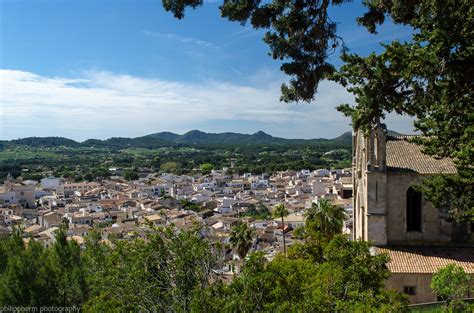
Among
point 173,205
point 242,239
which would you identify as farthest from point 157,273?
point 173,205

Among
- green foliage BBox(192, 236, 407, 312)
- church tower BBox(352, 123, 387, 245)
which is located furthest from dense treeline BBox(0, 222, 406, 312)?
church tower BBox(352, 123, 387, 245)

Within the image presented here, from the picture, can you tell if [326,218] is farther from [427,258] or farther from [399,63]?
[399,63]

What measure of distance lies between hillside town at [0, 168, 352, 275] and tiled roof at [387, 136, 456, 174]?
27583 mm

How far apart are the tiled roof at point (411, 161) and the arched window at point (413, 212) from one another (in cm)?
132

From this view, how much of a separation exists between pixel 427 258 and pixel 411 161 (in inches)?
177

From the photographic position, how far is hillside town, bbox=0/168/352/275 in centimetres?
6216

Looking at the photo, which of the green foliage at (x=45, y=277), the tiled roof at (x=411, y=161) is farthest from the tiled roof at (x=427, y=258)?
the green foliage at (x=45, y=277)

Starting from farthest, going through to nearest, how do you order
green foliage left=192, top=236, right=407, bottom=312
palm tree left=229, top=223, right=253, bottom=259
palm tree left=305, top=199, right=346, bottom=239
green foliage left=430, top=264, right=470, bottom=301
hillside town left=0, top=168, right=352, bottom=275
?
hillside town left=0, top=168, right=352, bottom=275
palm tree left=229, top=223, right=253, bottom=259
palm tree left=305, top=199, right=346, bottom=239
green foliage left=430, top=264, right=470, bottom=301
green foliage left=192, top=236, right=407, bottom=312

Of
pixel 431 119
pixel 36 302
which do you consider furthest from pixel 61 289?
pixel 431 119

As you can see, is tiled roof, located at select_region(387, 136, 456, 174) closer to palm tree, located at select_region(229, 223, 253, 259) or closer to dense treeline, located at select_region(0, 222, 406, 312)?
dense treeline, located at select_region(0, 222, 406, 312)

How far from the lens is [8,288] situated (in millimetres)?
24297

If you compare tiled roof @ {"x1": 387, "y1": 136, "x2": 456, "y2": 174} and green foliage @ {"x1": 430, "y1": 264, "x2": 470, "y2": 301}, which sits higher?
tiled roof @ {"x1": 387, "y1": 136, "x2": 456, "y2": 174}

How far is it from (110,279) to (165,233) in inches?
77.3

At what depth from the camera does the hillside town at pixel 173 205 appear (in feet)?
204
